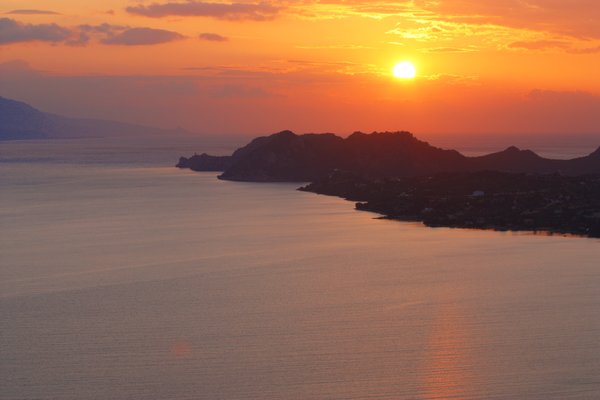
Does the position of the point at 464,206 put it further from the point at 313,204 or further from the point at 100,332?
the point at 100,332

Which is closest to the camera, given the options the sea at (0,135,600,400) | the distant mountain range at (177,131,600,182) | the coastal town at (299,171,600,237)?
the sea at (0,135,600,400)

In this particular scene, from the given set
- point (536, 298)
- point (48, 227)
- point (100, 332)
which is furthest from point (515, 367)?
point (48, 227)

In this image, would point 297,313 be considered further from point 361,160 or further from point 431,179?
point 361,160

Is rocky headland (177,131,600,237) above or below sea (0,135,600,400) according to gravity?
above

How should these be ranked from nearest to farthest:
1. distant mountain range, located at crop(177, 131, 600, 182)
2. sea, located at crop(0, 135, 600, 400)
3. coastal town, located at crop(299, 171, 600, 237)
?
sea, located at crop(0, 135, 600, 400) → coastal town, located at crop(299, 171, 600, 237) → distant mountain range, located at crop(177, 131, 600, 182)

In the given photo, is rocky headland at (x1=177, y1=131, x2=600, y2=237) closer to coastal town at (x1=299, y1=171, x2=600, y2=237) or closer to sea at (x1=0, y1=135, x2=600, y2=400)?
coastal town at (x1=299, y1=171, x2=600, y2=237)

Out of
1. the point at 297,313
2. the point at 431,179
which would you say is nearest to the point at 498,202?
the point at 431,179

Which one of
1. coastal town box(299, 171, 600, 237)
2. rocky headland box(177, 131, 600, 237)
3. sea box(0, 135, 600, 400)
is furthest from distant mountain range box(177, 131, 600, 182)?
sea box(0, 135, 600, 400)
